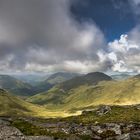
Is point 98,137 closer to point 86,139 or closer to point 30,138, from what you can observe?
point 86,139

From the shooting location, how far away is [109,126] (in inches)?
2618

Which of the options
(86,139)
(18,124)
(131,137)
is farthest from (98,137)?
(18,124)

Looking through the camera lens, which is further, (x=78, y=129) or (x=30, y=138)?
(x=78, y=129)

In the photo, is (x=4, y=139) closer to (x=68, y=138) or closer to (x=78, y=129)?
(x=68, y=138)

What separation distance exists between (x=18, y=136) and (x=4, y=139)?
2.66m

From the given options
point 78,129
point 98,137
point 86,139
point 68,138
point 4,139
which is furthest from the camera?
point 78,129

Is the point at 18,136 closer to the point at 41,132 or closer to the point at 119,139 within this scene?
the point at 41,132

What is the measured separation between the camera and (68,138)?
1737 inches

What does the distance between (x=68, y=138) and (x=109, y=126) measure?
79.4 feet

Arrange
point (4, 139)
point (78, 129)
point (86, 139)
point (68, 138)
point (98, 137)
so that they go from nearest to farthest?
point (4, 139) < point (68, 138) < point (86, 139) < point (98, 137) < point (78, 129)

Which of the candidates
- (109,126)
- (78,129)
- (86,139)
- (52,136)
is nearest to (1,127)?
(52,136)

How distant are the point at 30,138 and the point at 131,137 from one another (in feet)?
48.3

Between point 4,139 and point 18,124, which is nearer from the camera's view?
point 4,139

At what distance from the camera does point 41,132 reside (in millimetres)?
47469
